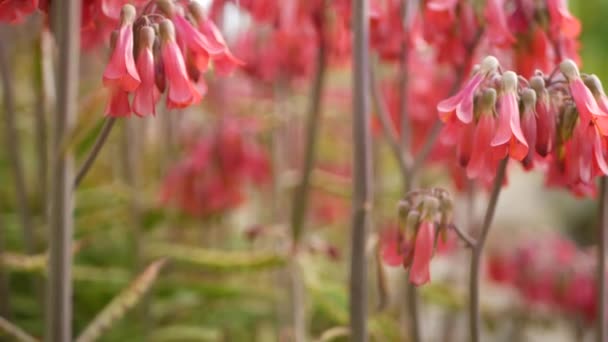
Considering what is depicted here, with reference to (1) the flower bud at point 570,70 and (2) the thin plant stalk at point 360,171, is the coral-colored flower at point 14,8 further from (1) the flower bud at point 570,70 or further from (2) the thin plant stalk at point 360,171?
(1) the flower bud at point 570,70

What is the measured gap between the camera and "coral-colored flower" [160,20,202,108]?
2.01 feet

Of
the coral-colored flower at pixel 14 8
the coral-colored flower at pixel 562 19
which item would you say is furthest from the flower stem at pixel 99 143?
the coral-colored flower at pixel 562 19

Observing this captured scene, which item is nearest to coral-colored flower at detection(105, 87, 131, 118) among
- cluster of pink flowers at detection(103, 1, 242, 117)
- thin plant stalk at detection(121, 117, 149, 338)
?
cluster of pink flowers at detection(103, 1, 242, 117)

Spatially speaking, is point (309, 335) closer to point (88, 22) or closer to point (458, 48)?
point (458, 48)

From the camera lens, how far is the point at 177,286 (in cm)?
136

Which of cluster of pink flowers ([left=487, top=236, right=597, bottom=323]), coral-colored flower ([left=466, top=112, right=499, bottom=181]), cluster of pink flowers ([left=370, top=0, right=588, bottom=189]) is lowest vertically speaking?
cluster of pink flowers ([left=487, top=236, right=597, bottom=323])

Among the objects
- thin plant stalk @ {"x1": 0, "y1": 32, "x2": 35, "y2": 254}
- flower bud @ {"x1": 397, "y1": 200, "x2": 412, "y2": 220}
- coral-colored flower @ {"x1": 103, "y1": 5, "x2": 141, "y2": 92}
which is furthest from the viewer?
thin plant stalk @ {"x1": 0, "y1": 32, "x2": 35, "y2": 254}

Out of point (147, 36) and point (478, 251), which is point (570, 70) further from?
point (147, 36)

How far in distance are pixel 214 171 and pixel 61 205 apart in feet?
2.46

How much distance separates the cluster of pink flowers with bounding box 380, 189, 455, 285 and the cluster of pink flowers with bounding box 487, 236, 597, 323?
0.71 m

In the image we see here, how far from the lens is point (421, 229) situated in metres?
0.66

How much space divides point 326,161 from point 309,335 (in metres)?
0.81

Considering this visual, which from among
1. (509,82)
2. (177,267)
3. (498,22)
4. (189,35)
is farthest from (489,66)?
(177,267)

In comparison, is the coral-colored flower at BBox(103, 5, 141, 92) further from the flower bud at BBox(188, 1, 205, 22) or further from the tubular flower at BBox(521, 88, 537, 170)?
the tubular flower at BBox(521, 88, 537, 170)
